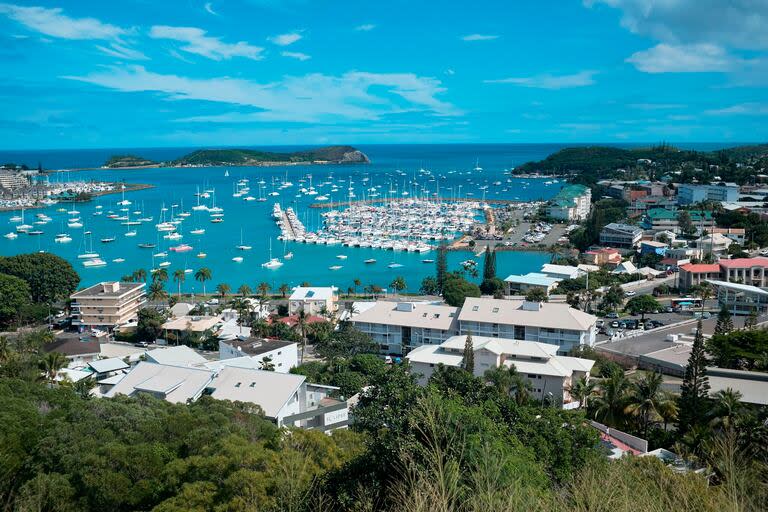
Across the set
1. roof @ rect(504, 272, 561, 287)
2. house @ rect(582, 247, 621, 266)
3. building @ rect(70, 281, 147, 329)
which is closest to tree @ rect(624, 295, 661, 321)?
roof @ rect(504, 272, 561, 287)

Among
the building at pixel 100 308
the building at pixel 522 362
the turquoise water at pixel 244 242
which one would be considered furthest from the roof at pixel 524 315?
the building at pixel 100 308

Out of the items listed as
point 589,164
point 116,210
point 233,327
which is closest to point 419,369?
point 233,327

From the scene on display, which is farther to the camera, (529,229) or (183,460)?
(529,229)

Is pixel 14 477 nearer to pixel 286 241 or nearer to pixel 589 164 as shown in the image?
pixel 286 241

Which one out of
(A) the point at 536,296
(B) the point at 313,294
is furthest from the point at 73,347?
(A) the point at 536,296

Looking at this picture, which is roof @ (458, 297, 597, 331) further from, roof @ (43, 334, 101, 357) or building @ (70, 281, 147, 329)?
building @ (70, 281, 147, 329)

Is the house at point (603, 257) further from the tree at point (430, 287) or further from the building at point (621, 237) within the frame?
the tree at point (430, 287)

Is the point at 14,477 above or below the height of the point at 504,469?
below
